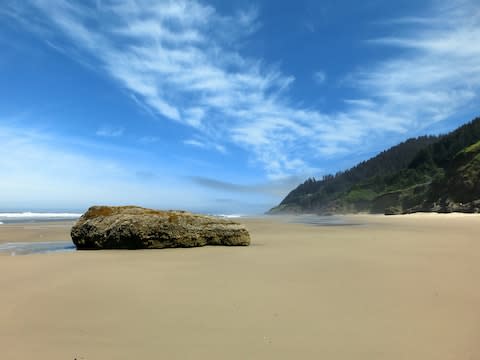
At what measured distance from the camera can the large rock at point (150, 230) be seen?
34.7 feet

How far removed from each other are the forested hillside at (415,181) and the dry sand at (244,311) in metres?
45.0

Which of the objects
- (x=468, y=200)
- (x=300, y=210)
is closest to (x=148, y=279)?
(x=468, y=200)

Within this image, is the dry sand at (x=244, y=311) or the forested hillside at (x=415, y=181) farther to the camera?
the forested hillside at (x=415, y=181)

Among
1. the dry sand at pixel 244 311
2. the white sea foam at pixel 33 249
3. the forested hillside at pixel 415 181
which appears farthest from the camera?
the forested hillside at pixel 415 181

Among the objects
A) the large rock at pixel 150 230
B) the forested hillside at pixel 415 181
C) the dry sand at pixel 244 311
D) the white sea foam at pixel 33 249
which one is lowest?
the dry sand at pixel 244 311

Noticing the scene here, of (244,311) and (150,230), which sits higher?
(150,230)

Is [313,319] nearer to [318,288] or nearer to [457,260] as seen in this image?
[318,288]

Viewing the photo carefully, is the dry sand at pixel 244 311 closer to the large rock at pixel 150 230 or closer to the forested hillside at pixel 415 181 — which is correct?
the large rock at pixel 150 230

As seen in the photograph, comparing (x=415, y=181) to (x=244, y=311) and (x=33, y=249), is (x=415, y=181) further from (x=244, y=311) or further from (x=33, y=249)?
(x=244, y=311)

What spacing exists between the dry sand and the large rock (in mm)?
3539

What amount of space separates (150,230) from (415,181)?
324 ft

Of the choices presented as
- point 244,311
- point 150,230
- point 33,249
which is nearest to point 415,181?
point 150,230

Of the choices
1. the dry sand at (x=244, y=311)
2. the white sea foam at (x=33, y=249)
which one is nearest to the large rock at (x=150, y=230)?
the white sea foam at (x=33, y=249)

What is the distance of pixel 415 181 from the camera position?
302ft
